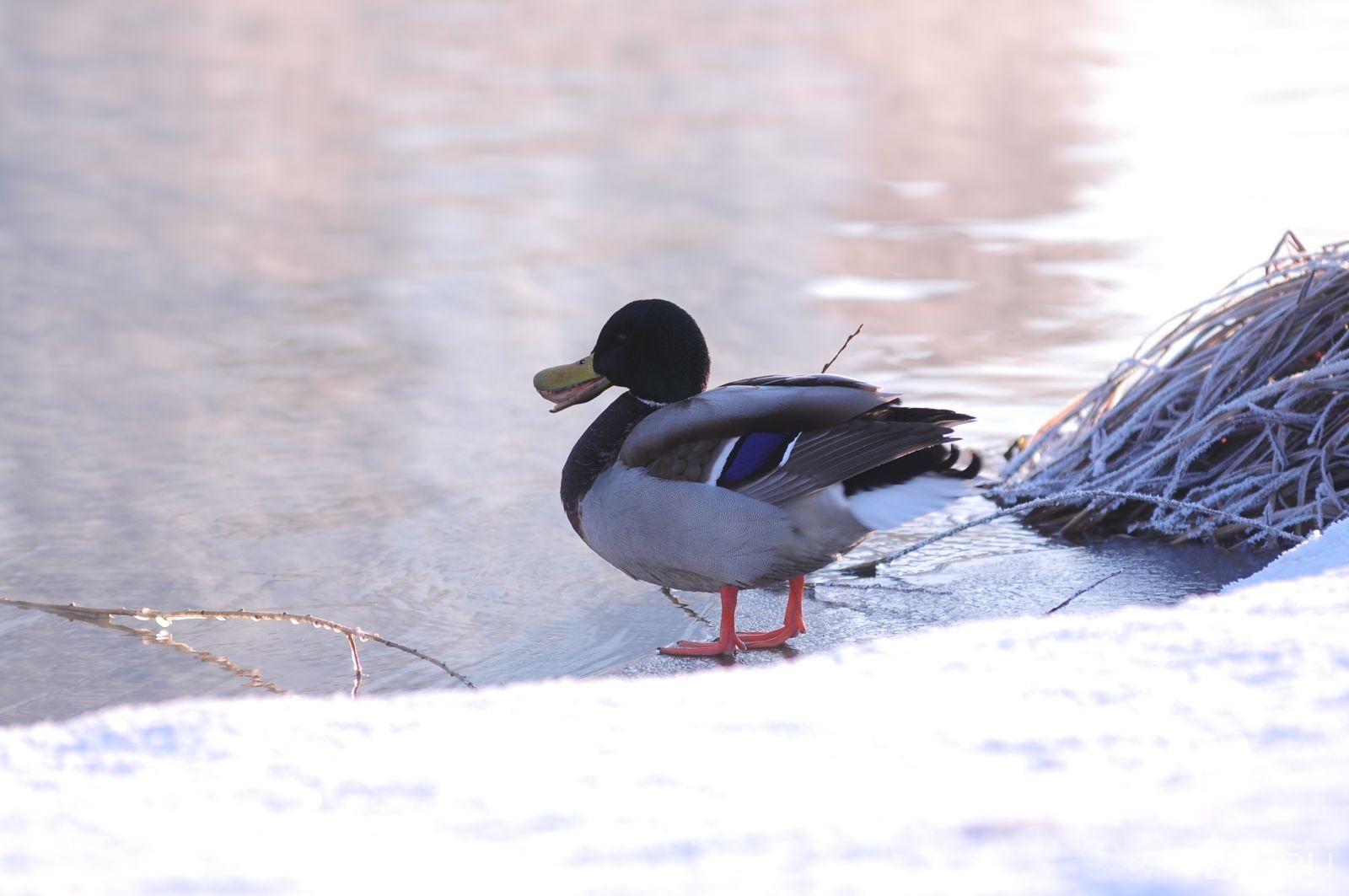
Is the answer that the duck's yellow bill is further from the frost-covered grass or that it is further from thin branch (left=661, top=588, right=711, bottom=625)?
the frost-covered grass

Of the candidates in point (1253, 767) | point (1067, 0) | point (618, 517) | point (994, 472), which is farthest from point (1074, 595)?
point (1067, 0)

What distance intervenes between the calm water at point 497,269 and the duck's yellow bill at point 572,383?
41 cm

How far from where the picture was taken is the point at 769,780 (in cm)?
140

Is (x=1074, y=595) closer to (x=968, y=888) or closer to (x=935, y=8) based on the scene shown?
(x=968, y=888)

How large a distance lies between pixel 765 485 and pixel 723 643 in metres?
0.34

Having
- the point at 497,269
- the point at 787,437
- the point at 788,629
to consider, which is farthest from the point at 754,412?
the point at 497,269

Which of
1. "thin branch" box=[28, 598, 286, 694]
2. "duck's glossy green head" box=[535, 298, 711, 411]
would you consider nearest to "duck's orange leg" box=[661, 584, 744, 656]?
"duck's glossy green head" box=[535, 298, 711, 411]

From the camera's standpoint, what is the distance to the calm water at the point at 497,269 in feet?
11.9

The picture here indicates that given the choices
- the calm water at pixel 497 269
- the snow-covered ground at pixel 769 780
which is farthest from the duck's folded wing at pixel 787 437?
the snow-covered ground at pixel 769 780

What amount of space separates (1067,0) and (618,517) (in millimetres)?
16178

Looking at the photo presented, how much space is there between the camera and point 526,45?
13.1 meters

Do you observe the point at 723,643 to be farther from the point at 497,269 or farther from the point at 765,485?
the point at 497,269

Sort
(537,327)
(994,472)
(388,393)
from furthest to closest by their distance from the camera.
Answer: (537,327)
(388,393)
(994,472)

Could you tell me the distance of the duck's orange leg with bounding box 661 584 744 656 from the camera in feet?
10.6
